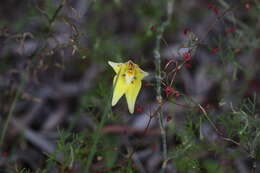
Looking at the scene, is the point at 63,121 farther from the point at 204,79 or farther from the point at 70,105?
the point at 204,79

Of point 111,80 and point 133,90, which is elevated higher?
point 133,90

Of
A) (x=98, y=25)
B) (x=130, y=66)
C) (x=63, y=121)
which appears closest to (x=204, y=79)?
(x=98, y=25)

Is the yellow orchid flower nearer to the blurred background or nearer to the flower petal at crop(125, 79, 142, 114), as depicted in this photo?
the flower petal at crop(125, 79, 142, 114)

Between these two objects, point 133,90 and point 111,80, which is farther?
point 111,80

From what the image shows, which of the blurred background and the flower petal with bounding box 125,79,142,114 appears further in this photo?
the blurred background

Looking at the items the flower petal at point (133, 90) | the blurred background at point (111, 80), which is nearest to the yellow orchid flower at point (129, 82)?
the flower petal at point (133, 90)

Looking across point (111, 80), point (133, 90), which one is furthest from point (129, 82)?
point (111, 80)

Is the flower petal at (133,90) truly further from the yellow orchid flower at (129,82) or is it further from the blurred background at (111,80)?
the blurred background at (111,80)

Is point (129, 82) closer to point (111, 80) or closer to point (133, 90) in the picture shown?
point (133, 90)

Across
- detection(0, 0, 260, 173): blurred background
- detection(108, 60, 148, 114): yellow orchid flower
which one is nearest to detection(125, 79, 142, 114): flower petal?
detection(108, 60, 148, 114): yellow orchid flower
